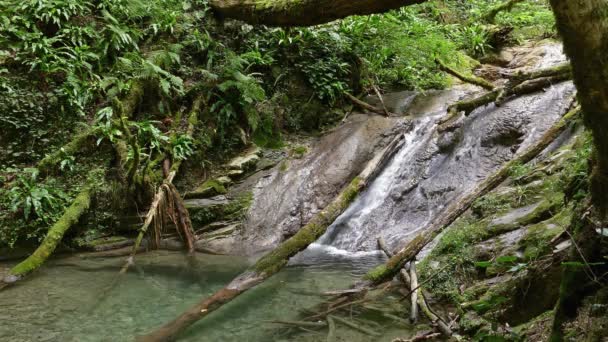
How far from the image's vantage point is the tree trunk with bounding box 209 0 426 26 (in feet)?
23.2

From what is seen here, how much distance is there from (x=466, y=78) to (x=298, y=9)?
4.48 meters

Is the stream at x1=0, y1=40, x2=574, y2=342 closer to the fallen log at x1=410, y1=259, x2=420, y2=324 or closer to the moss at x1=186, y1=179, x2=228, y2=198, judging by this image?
the fallen log at x1=410, y1=259, x2=420, y2=324

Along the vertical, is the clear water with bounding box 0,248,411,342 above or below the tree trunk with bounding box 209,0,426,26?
below

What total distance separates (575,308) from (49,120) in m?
8.48

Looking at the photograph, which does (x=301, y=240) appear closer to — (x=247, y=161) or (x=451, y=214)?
(x=451, y=214)

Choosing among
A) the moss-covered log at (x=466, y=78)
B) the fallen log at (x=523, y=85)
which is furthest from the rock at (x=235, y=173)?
the moss-covered log at (x=466, y=78)

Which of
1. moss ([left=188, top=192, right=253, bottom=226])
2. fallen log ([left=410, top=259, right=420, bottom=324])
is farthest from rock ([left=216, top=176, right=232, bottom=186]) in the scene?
fallen log ([left=410, top=259, right=420, bottom=324])

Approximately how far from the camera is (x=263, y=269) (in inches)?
217

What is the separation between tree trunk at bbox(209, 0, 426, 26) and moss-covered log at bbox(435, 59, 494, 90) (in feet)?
12.1

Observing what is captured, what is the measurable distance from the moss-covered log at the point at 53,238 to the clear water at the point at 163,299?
164mm

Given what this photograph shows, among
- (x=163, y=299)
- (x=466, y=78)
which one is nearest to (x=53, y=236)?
(x=163, y=299)

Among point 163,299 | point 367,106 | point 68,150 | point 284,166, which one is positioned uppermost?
point 68,150

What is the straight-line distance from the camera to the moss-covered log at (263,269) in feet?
14.7

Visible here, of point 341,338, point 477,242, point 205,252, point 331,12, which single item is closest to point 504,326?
point 341,338
